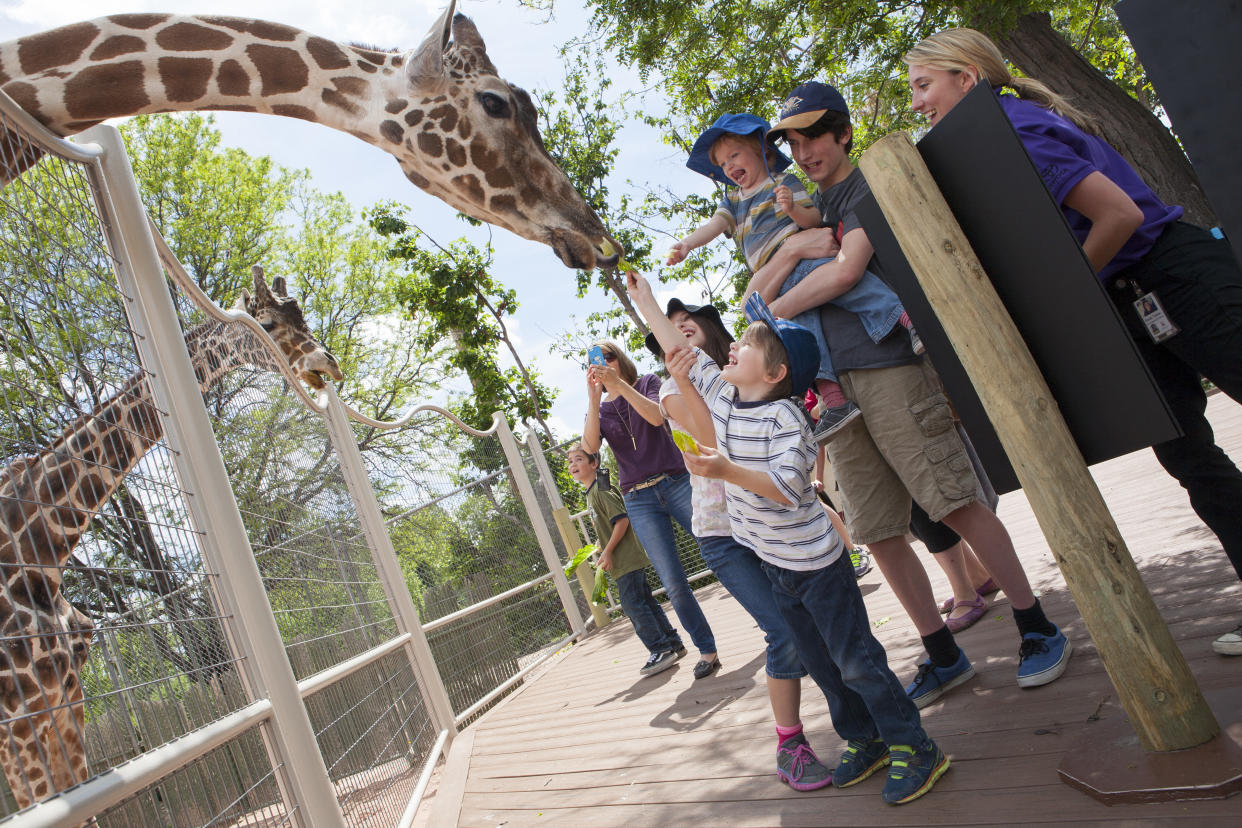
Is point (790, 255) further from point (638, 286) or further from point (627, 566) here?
point (627, 566)

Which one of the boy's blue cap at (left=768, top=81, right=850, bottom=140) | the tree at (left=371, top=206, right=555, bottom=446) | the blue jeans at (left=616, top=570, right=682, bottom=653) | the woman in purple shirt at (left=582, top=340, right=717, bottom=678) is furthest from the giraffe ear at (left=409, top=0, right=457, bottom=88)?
the tree at (left=371, top=206, right=555, bottom=446)

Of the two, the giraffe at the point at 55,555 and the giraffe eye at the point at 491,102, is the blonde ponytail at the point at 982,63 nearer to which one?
the giraffe eye at the point at 491,102

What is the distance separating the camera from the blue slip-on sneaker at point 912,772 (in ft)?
8.56

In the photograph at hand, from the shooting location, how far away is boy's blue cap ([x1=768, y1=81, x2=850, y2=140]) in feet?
11.5

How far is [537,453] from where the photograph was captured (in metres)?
10.8

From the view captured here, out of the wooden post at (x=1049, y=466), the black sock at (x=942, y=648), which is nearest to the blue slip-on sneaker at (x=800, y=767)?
the black sock at (x=942, y=648)

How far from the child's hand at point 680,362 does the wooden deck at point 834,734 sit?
144 cm

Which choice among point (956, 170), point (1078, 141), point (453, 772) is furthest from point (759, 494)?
point (453, 772)

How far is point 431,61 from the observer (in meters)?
4.34

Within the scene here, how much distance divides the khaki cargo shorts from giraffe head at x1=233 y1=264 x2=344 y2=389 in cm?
540

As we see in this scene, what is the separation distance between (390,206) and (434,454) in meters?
12.2

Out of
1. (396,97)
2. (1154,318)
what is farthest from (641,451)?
(1154,318)

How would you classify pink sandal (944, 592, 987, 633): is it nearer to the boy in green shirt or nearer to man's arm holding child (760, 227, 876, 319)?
man's arm holding child (760, 227, 876, 319)

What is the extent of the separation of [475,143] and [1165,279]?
301 centimetres
